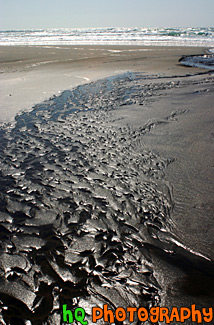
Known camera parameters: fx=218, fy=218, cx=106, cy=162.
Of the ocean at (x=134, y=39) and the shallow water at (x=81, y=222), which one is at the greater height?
the ocean at (x=134, y=39)

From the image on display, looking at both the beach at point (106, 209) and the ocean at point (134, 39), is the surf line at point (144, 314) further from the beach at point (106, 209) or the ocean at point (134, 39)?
the ocean at point (134, 39)

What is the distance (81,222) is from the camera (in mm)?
2121

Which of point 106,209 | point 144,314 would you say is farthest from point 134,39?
Answer: point 144,314

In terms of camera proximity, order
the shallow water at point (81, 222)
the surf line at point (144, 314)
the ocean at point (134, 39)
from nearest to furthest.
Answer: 1. the surf line at point (144, 314)
2. the shallow water at point (81, 222)
3. the ocean at point (134, 39)

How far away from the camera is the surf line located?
1371 millimetres

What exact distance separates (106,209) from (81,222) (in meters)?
0.30

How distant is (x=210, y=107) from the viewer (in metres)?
4.84

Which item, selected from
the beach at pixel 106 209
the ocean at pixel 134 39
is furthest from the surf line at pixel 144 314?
the ocean at pixel 134 39

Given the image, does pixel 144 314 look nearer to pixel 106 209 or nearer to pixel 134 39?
pixel 106 209

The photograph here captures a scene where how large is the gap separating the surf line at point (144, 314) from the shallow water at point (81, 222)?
A: 4 cm

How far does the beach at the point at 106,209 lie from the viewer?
1.52 meters

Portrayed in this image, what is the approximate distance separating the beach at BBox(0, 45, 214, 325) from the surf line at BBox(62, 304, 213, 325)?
0.10 feet

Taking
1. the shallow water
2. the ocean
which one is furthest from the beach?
the ocean

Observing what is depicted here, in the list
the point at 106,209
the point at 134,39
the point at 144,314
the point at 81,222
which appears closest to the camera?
the point at 144,314
